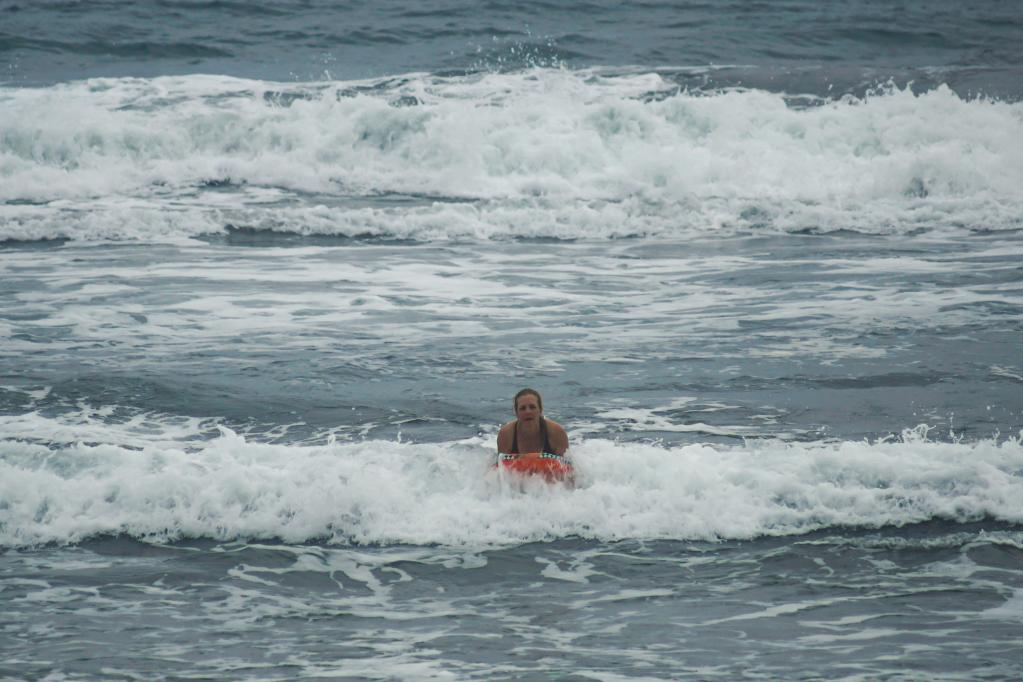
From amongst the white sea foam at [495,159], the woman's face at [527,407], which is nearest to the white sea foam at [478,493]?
the woman's face at [527,407]

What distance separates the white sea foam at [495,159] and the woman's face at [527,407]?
30.9ft

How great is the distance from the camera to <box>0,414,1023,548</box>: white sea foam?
24.8 ft

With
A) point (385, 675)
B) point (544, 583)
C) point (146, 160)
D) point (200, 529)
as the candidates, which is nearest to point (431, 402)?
point (200, 529)

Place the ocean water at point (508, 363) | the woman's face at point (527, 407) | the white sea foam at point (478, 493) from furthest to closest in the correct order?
1. the woman's face at point (527, 407)
2. the white sea foam at point (478, 493)
3. the ocean water at point (508, 363)

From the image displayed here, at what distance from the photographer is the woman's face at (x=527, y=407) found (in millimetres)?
8102

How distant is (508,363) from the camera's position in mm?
11023

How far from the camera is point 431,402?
9906mm

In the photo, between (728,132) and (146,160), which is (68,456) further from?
(728,132)

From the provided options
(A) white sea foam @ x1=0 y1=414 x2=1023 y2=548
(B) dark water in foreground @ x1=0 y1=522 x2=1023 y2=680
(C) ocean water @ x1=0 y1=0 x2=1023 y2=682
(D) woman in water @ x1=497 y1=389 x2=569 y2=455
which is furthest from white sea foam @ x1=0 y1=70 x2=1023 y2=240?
(B) dark water in foreground @ x1=0 y1=522 x2=1023 y2=680

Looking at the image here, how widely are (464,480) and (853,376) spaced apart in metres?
3.78

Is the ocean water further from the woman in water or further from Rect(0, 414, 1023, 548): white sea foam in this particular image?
the woman in water

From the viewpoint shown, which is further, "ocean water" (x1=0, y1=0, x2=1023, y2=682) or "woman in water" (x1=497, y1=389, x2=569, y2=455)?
"woman in water" (x1=497, y1=389, x2=569, y2=455)

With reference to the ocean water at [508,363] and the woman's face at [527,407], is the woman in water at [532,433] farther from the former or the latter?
the ocean water at [508,363]

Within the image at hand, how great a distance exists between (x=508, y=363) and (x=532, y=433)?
287 centimetres
